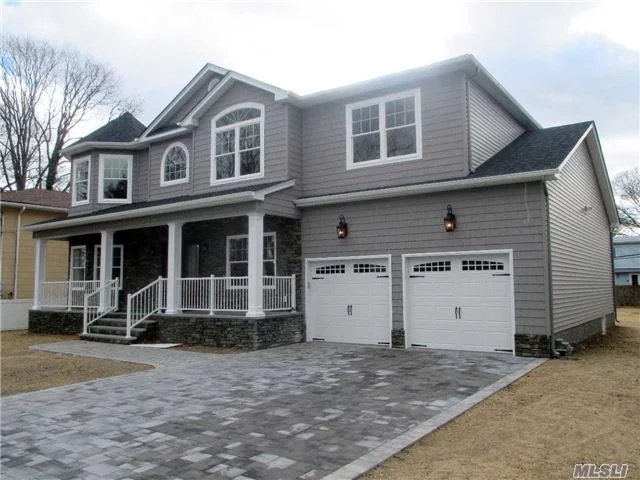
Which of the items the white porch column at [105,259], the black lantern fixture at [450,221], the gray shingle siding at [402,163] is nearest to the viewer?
the black lantern fixture at [450,221]

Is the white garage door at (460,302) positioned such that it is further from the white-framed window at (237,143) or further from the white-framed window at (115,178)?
the white-framed window at (115,178)

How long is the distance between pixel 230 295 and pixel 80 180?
918 centimetres

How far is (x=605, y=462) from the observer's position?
14.3 feet

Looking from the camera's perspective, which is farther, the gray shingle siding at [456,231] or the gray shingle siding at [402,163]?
the gray shingle siding at [402,163]

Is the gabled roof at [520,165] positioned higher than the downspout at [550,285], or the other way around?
the gabled roof at [520,165]

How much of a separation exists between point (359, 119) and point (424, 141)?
1965 mm

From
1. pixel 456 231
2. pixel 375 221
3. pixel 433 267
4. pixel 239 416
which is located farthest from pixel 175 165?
pixel 239 416

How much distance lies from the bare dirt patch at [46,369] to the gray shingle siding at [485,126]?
8.56m

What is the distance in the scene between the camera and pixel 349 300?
488 inches

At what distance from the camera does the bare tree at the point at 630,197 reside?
41.5 meters

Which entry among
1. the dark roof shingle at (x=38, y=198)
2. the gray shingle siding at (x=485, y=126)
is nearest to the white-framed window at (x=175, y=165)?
the dark roof shingle at (x=38, y=198)

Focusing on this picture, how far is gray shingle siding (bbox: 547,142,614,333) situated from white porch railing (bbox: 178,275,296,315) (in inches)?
249

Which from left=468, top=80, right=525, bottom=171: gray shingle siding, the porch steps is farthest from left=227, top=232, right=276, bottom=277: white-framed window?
left=468, top=80, right=525, bottom=171: gray shingle siding

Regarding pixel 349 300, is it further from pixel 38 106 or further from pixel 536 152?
pixel 38 106
